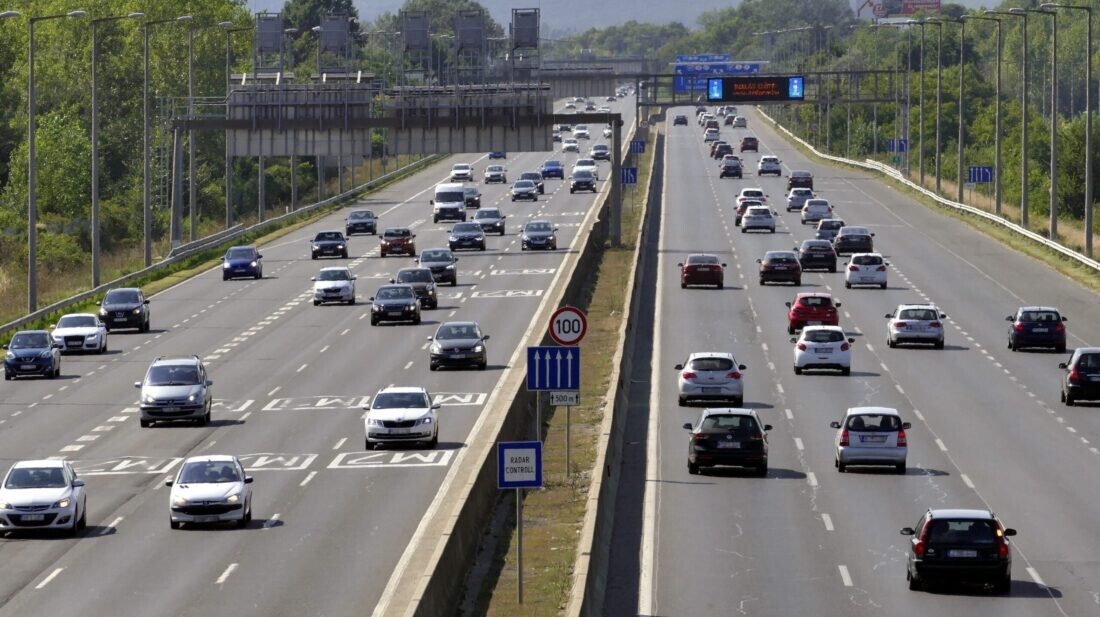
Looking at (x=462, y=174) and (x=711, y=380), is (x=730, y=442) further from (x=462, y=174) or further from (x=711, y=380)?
(x=462, y=174)

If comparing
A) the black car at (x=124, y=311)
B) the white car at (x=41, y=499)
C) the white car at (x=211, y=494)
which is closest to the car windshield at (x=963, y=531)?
the white car at (x=211, y=494)

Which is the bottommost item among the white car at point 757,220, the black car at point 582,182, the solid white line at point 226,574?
the solid white line at point 226,574

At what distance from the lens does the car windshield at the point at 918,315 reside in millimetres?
58188

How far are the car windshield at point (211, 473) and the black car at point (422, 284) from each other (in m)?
34.6

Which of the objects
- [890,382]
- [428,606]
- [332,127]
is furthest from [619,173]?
[428,606]

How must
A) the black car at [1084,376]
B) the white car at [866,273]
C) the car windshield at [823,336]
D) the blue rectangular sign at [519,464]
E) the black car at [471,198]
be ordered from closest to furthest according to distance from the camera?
the blue rectangular sign at [519,464] < the black car at [1084,376] < the car windshield at [823,336] < the white car at [866,273] < the black car at [471,198]

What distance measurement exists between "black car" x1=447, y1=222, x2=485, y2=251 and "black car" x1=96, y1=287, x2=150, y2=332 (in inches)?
1075

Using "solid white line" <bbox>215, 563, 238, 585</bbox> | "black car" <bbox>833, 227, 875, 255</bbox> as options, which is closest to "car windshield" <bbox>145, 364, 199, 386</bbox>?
"solid white line" <bbox>215, 563, 238, 585</bbox>

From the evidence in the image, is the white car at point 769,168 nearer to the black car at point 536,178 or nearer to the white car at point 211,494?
the black car at point 536,178

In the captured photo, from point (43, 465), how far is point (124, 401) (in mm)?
17199

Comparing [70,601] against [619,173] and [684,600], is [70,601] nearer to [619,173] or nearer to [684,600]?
[684,600]

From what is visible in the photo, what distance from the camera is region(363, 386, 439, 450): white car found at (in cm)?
4153

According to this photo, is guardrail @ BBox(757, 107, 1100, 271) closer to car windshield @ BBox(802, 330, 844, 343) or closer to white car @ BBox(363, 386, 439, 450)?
car windshield @ BBox(802, 330, 844, 343)

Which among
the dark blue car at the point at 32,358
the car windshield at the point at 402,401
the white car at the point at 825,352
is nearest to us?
the car windshield at the point at 402,401
